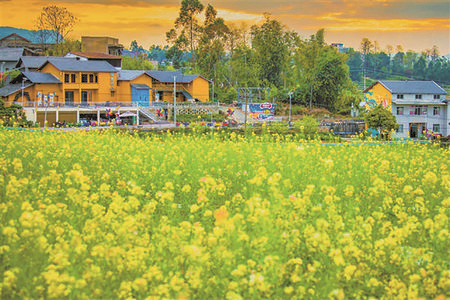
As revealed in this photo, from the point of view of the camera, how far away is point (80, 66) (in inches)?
2189

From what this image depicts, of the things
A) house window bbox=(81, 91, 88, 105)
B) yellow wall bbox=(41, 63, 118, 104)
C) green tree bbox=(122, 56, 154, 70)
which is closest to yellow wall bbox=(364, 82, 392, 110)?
yellow wall bbox=(41, 63, 118, 104)

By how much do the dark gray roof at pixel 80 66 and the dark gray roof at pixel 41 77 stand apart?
1.18m

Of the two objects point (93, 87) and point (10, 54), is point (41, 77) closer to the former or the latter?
point (93, 87)

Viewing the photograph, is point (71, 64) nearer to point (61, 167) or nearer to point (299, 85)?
point (299, 85)

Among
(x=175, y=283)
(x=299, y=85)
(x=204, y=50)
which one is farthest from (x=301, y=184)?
(x=204, y=50)

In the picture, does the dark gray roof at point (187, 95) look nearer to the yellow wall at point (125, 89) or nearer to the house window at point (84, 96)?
A: the yellow wall at point (125, 89)

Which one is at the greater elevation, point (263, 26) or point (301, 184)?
point (263, 26)

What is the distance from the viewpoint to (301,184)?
11.9m

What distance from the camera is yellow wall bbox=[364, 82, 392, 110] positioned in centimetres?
5303

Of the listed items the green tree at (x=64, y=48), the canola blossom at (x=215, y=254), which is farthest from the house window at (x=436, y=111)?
the canola blossom at (x=215, y=254)

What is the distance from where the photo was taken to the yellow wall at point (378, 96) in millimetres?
53031

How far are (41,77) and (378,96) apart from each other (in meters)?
33.3

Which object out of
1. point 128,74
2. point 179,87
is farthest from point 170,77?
point 128,74

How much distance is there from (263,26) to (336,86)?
15576mm
